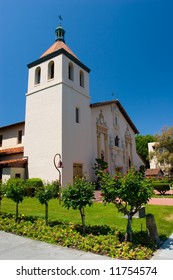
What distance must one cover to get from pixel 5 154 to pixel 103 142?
39.9 ft

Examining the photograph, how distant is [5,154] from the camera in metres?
23.8

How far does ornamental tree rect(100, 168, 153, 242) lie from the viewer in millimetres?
6031

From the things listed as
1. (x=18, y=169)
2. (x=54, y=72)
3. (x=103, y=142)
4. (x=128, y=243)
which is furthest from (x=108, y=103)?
(x=128, y=243)

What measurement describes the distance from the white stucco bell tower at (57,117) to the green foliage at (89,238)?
11.0m

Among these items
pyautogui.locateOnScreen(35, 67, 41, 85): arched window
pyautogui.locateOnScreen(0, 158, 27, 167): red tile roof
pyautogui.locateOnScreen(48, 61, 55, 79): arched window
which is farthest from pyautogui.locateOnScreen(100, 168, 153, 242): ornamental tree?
pyautogui.locateOnScreen(35, 67, 41, 85): arched window

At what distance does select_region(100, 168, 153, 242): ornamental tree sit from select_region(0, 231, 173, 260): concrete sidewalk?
44.7 inches

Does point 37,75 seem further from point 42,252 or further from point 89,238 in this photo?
point 42,252

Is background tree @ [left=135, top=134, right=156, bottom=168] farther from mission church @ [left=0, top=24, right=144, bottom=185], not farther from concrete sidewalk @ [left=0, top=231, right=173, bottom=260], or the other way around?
concrete sidewalk @ [left=0, top=231, right=173, bottom=260]

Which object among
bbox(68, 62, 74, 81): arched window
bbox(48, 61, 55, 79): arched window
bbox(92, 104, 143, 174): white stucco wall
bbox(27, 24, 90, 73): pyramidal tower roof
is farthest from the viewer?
bbox(92, 104, 143, 174): white stucco wall

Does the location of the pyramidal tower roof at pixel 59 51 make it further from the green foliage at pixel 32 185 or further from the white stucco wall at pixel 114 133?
the green foliage at pixel 32 185

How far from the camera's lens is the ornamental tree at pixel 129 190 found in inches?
237

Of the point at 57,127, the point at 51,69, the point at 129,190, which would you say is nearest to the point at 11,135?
the point at 57,127

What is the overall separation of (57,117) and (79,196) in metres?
13.9
